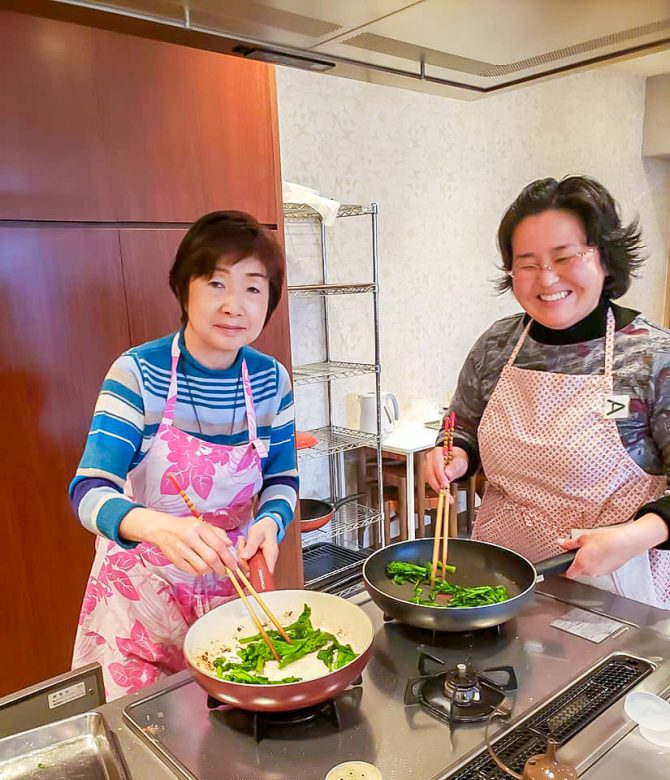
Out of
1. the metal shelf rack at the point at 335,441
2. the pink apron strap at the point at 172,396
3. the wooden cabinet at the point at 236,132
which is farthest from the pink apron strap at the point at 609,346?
the metal shelf rack at the point at 335,441

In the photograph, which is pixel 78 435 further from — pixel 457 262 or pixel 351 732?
pixel 457 262

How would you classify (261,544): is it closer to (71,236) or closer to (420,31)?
(420,31)

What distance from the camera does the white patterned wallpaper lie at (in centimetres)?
319

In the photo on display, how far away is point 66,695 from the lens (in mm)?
1028

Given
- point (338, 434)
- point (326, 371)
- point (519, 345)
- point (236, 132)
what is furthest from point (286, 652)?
point (338, 434)

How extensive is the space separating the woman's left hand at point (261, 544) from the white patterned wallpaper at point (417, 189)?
1973 mm

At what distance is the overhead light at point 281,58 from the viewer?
3.26 ft

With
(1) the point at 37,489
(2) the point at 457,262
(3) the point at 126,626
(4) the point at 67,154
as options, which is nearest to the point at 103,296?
(4) the point at 67,154

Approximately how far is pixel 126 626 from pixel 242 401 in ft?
1.64

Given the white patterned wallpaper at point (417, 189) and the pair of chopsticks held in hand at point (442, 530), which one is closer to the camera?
the pair of chopsticks held in hand at point (442, 530)

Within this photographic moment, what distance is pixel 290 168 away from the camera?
309 cm

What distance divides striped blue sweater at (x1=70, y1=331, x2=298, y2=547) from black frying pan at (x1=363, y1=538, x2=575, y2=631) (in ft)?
0.80

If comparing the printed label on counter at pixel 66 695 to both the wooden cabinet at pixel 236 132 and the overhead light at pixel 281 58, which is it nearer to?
the overhead light at pixel 281 58

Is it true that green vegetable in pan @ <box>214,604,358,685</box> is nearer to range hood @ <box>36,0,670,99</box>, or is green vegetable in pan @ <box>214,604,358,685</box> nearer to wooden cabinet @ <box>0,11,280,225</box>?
range hood @ <box>36,0,670,99</box>
